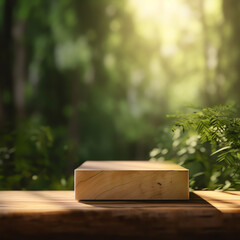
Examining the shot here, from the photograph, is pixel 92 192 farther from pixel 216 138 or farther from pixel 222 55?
pixel 222 55

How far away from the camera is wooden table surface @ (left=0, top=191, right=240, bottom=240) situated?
1.11 m

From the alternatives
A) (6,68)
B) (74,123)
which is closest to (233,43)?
(74,123)

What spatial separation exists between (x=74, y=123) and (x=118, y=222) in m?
2.35

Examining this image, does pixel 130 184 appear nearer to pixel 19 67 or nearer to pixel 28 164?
pixel 28 164

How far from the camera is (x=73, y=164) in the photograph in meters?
3.33

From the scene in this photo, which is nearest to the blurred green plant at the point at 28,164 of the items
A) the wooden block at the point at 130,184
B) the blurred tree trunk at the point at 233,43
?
the wooden block at the point at 130,184

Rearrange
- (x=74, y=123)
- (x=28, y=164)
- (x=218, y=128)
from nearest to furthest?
(x=218, y=128) < (x=28, y=164) < (x=74, y=123)

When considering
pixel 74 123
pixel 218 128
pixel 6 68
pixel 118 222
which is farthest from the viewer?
pixel 74 123

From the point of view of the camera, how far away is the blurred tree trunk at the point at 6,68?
329cm

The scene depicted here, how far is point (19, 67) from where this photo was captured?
336 cm

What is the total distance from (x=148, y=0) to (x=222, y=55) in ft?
2.90

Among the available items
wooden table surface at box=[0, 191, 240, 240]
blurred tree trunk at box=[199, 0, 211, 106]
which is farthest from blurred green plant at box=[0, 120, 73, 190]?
blurred tree trunk at box=[199, 0, 211, 106]

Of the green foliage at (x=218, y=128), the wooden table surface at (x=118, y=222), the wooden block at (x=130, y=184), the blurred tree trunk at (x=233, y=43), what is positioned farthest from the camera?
the blurred tree trunk at (x=233, y=43)

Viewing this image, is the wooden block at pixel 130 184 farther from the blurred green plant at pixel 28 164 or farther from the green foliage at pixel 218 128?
the blurred green plant at pixel 28 164
